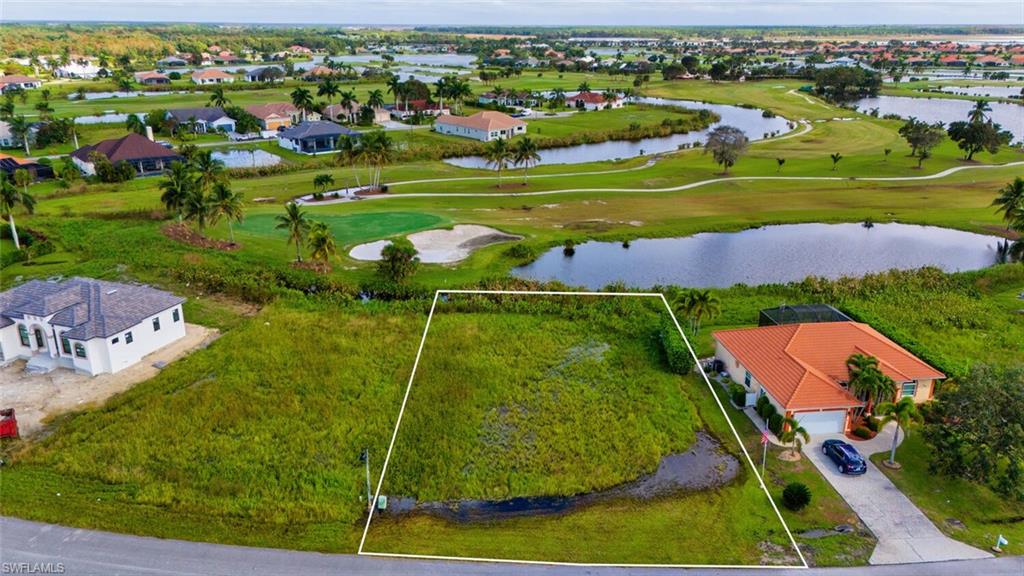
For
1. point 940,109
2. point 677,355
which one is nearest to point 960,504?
point 677,355

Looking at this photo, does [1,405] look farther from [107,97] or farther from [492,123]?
[107,97]

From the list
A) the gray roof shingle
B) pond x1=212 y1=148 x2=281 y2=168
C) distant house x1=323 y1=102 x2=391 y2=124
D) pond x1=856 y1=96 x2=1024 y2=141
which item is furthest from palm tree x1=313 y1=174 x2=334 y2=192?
pond x1=856 y1=96 x2=1024 y2=141

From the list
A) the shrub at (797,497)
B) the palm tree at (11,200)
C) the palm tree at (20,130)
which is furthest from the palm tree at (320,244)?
the palm tree at (20,130)

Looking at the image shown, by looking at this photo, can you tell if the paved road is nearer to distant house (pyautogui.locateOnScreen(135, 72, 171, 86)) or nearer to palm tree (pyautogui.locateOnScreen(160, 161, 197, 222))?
palm tree (pyautogui.locateOnScreen(160, 161, 197, 222))

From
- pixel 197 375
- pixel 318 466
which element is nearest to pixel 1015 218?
pixel 318 466

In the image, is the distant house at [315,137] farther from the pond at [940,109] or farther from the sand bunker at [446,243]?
the pond at [940,109]

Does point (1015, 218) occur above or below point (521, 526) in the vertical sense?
above

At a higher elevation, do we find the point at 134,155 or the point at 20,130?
the point at 20,130

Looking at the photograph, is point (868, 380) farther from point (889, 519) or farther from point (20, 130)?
point (20, 130)
